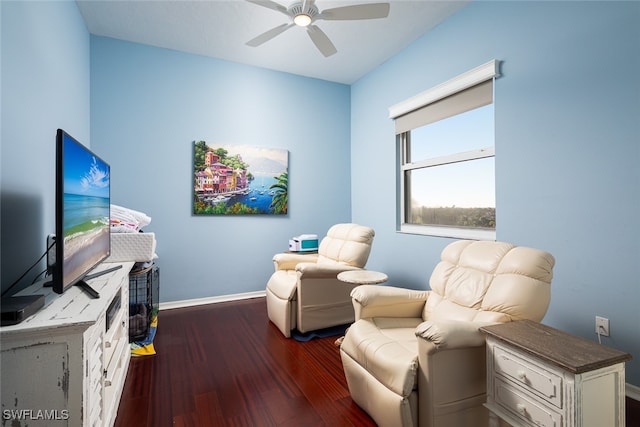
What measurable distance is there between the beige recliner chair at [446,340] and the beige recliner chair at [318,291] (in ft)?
2.73

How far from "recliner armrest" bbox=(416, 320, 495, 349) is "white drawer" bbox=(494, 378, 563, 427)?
18 cm

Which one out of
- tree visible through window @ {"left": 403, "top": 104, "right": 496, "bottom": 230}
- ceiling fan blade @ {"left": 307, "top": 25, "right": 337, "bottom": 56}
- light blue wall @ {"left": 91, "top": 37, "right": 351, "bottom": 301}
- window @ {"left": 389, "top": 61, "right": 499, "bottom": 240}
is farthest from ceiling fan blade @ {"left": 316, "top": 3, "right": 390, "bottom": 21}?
light blue wall @ {"left": 91, "top": 37, "right": 351, "bottom": 301}

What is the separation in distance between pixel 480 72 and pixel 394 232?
5.92ft

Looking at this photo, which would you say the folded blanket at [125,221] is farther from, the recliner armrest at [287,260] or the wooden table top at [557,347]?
the wooden table top at [557,347]

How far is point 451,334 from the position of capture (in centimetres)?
133

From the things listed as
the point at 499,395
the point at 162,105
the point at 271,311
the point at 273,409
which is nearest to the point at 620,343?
the point at 499,395

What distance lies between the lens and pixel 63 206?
1.20m

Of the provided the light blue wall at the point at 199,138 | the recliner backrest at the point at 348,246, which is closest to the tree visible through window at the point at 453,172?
the recliner backrest at the point at 348,246

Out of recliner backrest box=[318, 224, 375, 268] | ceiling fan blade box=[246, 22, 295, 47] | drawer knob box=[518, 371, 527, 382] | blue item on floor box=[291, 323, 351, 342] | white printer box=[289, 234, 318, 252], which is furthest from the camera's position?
white printer box=[289, 234, 318, 252]

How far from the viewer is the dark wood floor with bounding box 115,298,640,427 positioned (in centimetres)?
165

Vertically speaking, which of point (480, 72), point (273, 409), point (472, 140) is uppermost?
point (480, 72)

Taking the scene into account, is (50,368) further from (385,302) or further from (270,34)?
(270,34)

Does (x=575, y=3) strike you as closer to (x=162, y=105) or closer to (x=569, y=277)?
(x=569, y=277)

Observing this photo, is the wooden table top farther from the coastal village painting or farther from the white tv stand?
the coastal village painting
